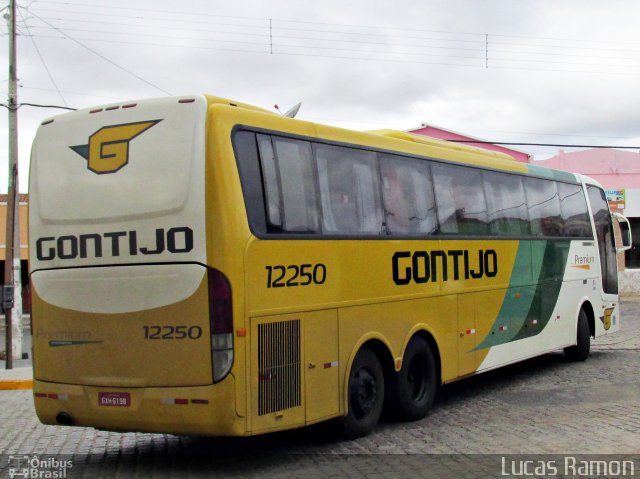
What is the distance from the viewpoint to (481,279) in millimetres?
Result: 12203

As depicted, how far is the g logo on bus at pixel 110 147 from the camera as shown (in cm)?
809

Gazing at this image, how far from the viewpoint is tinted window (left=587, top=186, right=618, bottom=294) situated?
16906mm

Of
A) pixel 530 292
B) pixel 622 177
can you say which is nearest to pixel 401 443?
pixel 530 292

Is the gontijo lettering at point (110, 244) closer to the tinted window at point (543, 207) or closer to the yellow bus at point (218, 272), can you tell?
the yellow bus at point (218, 272)

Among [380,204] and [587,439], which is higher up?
[380,204]

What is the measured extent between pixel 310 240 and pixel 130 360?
6.68 ft

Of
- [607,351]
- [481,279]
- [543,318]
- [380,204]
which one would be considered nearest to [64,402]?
[380,204]

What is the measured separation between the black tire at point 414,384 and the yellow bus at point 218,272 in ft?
0.11

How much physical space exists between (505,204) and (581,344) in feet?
13.6

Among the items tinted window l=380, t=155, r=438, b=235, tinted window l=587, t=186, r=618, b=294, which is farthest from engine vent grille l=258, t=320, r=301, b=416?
tinted window l=587, t=186, r=618, b=294

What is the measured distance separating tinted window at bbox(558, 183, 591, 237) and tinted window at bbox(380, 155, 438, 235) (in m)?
5.02

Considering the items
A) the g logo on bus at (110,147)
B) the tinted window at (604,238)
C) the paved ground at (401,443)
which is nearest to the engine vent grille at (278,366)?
the paved ground at (401,443)

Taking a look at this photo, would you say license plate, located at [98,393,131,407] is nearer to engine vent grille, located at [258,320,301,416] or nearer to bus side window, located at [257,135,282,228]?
engine vent grille, located at [258,320,301,416]

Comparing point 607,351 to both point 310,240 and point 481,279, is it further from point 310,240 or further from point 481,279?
point 310,240
